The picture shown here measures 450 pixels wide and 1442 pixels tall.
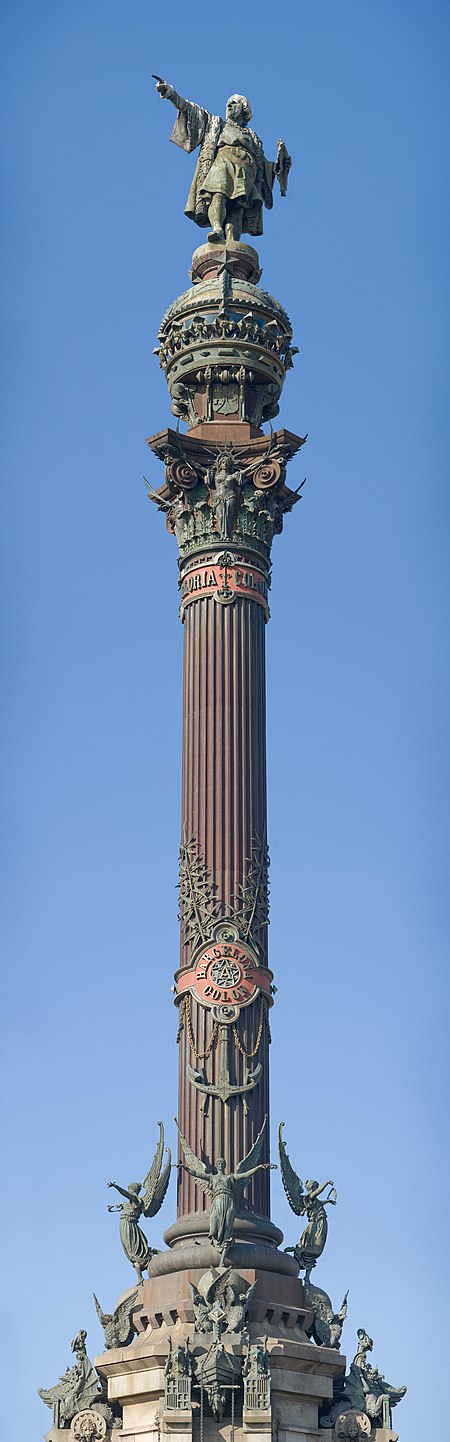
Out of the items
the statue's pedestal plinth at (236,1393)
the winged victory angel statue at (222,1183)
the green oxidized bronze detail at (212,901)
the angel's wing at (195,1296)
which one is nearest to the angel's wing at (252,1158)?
the winged victory angel statue at (222,1183)

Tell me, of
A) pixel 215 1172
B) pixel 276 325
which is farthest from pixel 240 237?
pixel 215 1172

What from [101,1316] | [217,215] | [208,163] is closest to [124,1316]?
[101,1316]

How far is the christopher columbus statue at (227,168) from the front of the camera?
2522 inches

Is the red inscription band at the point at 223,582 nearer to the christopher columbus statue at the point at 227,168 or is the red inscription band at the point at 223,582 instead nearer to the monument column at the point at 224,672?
the monument column at the point at 224,672

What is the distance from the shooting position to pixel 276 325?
61906 millimetres

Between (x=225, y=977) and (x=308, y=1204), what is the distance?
5.17 metres

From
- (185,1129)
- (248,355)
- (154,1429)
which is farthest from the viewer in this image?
(248,355)

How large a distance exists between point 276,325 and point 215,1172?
2044 cm

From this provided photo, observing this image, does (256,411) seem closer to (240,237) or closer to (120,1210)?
(240,237)

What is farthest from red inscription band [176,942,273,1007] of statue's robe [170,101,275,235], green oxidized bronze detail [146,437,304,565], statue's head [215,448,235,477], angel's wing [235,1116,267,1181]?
statue's robe [170,101,275,235]

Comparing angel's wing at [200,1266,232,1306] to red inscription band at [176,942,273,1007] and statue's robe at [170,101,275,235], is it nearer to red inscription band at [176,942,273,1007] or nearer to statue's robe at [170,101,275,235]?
red inscription band at [176,942,273,1007]

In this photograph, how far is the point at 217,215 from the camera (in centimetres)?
6381

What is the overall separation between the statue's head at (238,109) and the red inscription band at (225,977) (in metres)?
21.5

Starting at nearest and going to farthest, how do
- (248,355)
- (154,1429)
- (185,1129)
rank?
(154,1429), (185,1129), (248,355)
